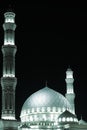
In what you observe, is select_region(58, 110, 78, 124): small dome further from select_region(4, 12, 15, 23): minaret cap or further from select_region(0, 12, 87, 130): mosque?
select_region(4, 12, 15, 23): minaret cap

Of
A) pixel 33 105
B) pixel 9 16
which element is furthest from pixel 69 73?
pixel 9 16

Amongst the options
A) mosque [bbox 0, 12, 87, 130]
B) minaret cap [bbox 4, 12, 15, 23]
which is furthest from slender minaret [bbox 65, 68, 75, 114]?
minaret cap [bbox 4, 12, 15, 23]

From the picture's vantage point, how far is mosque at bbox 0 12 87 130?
4731 cm

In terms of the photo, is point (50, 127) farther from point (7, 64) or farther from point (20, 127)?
point (7, 64)

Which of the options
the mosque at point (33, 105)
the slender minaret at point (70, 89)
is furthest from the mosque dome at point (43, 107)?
the slender minaret at point (70, 89)

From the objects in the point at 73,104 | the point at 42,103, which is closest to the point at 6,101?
the point at 42,103

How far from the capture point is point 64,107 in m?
56.6

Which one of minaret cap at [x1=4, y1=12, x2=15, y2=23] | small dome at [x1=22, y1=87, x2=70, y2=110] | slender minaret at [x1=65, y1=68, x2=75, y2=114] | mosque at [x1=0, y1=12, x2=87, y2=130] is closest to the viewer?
mosque at [x1=0, y1=12, x2=87, y2=130]

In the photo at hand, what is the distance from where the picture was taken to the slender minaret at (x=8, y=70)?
47188 mm

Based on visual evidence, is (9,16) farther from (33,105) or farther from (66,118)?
(66,118)

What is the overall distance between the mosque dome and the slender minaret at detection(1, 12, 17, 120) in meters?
8.69

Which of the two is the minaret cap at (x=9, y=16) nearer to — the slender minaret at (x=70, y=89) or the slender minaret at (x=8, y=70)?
the slender minaret at (x=8, y=70)

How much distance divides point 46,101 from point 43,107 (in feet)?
3.33

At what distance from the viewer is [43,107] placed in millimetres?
56062
